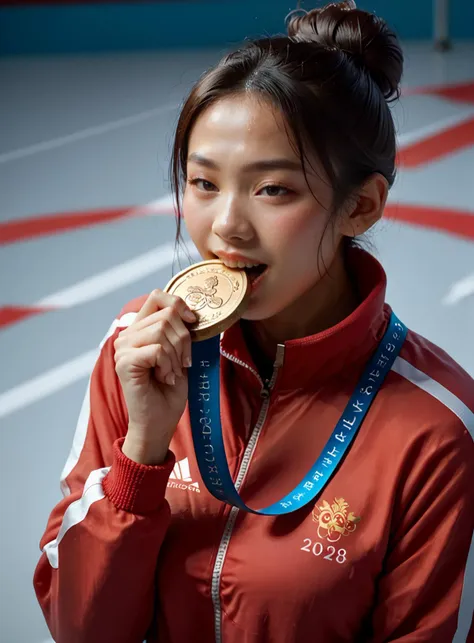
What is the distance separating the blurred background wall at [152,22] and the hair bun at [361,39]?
6285 millimetres

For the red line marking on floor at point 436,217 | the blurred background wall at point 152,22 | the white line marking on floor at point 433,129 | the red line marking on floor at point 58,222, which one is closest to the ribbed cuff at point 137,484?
the red line marking on floor at point 436,217

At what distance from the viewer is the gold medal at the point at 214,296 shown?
152 centimetres

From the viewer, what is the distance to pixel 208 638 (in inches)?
66.3

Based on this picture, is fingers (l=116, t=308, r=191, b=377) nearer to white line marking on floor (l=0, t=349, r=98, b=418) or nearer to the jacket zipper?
the jacket zipper

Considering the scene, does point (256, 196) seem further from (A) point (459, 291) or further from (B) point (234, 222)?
(A) point (459, 291)

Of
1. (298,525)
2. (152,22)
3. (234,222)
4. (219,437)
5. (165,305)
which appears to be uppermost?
(234,222)

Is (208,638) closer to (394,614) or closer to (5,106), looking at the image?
(394,614)

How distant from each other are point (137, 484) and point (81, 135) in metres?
4.84

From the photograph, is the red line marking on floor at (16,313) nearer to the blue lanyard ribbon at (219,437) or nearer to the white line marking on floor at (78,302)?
the white line marking on floor at (78,302)

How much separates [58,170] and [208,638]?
13.8ft

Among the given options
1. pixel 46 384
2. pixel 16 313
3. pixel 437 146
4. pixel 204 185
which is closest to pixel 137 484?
pixel 204 185

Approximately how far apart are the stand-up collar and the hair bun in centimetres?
31

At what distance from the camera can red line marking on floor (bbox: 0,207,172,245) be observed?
4.72m

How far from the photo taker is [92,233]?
15.4ft
